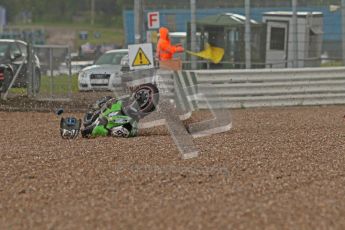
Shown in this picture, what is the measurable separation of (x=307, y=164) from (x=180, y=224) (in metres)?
3.14

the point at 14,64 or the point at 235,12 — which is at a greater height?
the point at 235,12

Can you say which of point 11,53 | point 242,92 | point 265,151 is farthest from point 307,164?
point 11,53

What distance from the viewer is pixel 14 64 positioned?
65.2 ft

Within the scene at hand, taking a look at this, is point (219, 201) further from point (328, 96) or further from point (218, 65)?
point (218, 65)

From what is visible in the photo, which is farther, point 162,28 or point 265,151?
point 162,28

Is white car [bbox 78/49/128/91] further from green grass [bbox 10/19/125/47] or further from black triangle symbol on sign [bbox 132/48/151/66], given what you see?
green grass [bbox 10/19/125/47]

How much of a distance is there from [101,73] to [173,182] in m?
15.3

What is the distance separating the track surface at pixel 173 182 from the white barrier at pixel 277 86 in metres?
5.93

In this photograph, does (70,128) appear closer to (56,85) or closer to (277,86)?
(277,86)

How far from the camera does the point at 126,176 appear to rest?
8.48m

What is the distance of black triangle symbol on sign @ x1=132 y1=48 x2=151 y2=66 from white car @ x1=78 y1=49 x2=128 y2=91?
4.33 metres

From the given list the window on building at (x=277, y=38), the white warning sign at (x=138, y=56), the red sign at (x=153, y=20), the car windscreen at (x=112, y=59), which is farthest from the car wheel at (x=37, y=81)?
the window on building at (x=277, y=38)

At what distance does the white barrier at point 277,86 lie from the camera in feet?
61.1

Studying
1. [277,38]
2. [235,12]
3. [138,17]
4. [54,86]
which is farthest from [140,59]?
[277,38]
